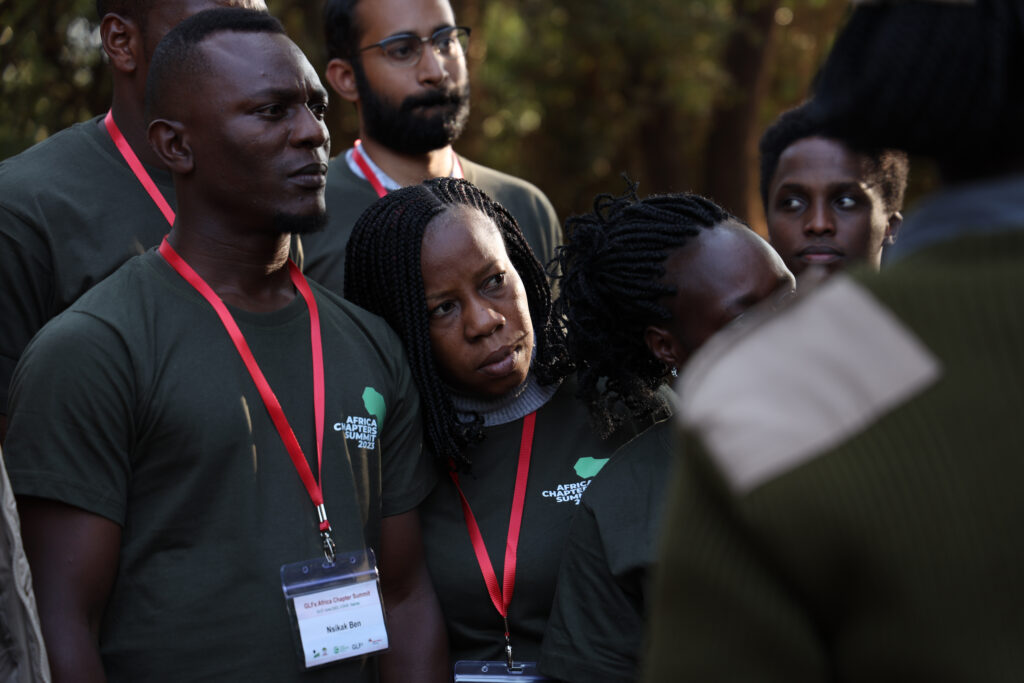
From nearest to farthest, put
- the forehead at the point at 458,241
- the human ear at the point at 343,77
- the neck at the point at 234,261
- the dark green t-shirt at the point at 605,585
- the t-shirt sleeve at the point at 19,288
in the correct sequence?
the dark green t-shirt at the point at 605,585, the neck at the point at 234,261, the t-shirt sleeve at the point at 19,288, the forehead at the point at 458,241, the human ear at the point at 343,77

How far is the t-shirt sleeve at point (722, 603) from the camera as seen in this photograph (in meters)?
1.04

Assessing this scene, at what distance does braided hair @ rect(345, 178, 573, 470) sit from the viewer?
3.00 metres

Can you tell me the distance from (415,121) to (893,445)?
11.6 ft

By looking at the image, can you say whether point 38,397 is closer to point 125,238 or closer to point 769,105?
point 125,238

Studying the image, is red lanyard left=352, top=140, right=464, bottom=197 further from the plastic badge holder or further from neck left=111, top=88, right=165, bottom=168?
the plastic badge holder

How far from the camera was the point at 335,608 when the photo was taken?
256 centimetres

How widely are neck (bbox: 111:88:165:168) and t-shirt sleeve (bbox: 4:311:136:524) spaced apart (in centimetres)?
103

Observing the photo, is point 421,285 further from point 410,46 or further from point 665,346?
point 410,46

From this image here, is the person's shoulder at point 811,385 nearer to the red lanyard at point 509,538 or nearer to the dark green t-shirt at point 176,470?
the dark green t-shirt at point 176,470

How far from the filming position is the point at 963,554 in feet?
3.24

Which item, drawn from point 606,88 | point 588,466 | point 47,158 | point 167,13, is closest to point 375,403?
point 588,466

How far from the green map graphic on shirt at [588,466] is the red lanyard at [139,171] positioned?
1.39m

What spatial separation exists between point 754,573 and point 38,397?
184 centimetres

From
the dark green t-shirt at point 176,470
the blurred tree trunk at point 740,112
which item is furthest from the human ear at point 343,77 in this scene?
the blurred tree trunk at point 740,112
